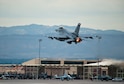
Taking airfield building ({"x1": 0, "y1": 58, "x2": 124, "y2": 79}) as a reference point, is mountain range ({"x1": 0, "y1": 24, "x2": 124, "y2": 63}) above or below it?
above

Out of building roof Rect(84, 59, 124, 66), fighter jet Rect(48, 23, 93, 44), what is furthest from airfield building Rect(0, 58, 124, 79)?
fighter jet Rect(48, 23, 93, 44)

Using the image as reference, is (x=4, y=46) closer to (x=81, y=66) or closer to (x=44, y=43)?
(x=44, y=43)

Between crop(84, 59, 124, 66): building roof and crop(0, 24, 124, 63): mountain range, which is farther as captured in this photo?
crop(0, 24, 124, 63): mountain range

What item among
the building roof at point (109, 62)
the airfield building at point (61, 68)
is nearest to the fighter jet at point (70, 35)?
the building roof at point (109, 62)

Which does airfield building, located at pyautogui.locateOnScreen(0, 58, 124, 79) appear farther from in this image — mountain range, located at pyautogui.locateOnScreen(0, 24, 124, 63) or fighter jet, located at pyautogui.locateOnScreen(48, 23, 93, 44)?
fighter jet, located at pyautogui.locateOnScreen(48, 23, 93, 44)

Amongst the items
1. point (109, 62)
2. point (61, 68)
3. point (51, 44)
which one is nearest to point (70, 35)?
point (109, 62)

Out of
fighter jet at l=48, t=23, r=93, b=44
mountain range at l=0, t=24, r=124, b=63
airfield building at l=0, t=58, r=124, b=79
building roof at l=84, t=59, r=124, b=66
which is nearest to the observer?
building roof at l=84, t=59, r=124, b=66

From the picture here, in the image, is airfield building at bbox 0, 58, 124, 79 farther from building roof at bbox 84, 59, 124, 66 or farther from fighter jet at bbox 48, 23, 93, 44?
fighter jet at bbox 48, 23, 93, 44

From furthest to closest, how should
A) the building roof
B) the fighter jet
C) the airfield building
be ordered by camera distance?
the airfield building, the fighter jet, the building roof

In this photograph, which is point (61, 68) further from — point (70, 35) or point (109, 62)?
point (109, 62)

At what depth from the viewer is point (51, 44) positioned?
60.0 m

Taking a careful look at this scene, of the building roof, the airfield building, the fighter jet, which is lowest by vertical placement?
the airfield building

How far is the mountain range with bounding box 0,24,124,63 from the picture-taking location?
5119cm

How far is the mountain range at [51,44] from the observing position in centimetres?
5119
